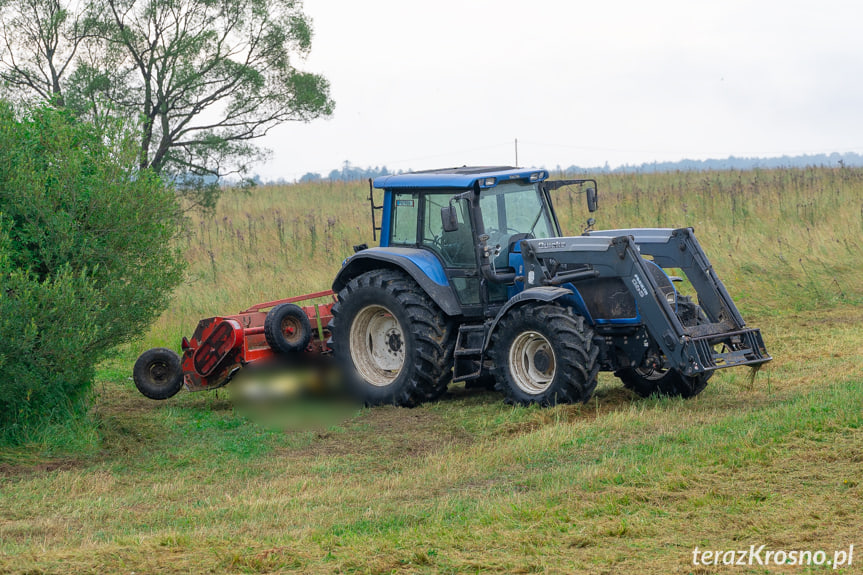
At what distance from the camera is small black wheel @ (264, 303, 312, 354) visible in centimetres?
1062

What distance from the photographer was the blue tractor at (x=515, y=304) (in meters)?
9.11

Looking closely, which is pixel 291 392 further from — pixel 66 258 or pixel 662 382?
pixel 662 382

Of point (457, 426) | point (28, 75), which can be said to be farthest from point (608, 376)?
point (28, 75)

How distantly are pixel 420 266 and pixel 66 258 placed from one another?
351 centimetres

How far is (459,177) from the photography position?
10.3 m

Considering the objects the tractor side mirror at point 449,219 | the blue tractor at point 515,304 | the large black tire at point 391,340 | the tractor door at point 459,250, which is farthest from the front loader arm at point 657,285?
the large black tire at point 391,340

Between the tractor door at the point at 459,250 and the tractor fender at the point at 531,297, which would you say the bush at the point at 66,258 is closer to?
the tractor door at the point at 459,250

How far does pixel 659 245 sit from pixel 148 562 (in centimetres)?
631

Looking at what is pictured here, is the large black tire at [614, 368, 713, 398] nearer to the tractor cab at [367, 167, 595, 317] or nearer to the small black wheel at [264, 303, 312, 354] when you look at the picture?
the tractor cab at [367, 167, 595, 317]

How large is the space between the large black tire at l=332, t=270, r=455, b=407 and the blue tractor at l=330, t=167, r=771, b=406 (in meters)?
0.01

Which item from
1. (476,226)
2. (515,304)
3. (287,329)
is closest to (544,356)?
(515,304)

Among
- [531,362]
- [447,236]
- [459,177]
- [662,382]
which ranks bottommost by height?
[662,382]

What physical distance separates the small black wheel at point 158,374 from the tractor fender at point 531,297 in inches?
143

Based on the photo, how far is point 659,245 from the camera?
10.1m
